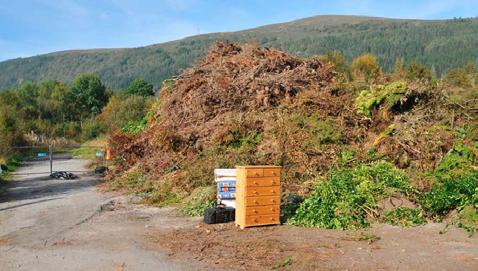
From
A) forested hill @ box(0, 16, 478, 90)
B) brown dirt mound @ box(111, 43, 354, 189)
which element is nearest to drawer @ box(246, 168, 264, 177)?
brown dirt mound @ box(111, 43, 354, 189)

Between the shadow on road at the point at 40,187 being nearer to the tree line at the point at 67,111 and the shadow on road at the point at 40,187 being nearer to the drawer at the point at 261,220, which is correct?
the drawer at the point at 261,220

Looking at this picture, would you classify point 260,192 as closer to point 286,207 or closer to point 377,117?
point 286,207

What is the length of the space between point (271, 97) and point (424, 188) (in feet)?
21.8

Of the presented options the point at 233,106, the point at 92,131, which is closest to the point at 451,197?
the point at 233,106

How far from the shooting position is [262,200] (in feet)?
31.2

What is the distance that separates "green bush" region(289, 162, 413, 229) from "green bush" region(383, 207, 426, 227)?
11.0 inches

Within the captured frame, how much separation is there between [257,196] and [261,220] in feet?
1.59

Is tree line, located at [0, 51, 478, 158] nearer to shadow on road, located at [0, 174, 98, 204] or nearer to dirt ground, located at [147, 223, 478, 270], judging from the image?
shadow on road, located at [0, 174, 98, 204]

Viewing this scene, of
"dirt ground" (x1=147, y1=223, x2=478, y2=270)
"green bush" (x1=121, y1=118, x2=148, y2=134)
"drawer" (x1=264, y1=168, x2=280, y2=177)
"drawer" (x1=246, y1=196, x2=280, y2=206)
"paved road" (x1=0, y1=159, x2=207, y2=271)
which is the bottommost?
"paved road" (x1=0, y1=159, x2=207, y2=271)

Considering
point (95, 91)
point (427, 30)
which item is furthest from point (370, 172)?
point (427, 30)

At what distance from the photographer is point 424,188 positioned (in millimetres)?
10539

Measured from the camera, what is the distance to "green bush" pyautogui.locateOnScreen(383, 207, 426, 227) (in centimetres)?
938

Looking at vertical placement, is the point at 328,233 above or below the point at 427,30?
below

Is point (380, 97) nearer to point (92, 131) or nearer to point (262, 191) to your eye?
point (262, 191)
